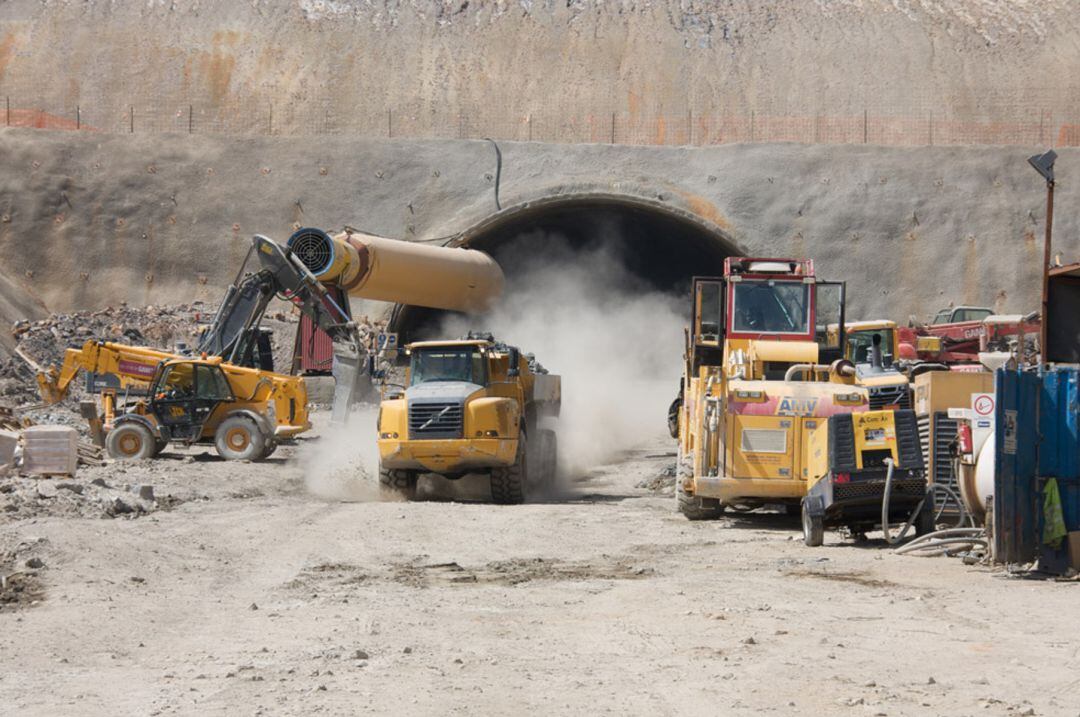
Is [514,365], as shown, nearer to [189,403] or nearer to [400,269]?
[189,403]

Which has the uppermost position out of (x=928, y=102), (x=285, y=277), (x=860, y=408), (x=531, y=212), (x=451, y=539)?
(x=928, y=102)

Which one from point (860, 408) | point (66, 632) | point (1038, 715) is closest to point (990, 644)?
point (1038, 715)

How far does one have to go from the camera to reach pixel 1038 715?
8039 millimetres

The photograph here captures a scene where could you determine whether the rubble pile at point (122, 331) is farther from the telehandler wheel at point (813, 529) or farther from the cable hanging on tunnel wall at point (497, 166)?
the telehandler wheel at point (813, 529)

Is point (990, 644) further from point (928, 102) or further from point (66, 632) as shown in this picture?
point (928, 102)

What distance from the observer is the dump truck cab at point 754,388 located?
1792 centimetres

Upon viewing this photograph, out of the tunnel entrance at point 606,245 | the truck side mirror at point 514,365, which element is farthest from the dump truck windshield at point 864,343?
the tunnel entrance at point 606,245

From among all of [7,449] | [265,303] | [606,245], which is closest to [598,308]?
[606,245]

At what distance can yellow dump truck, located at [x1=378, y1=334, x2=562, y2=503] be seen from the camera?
843 inches

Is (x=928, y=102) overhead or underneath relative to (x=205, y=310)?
overhead

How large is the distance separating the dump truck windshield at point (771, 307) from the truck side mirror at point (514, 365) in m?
3.63

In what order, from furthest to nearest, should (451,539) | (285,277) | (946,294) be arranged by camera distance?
(946,294)
(285,277)
(451,539)

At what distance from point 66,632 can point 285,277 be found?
19268 millimetres

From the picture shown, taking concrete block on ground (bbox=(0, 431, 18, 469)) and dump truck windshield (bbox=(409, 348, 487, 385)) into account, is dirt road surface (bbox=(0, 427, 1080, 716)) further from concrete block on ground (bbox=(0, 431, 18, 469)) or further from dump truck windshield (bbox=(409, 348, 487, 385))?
dump truck windshield (bbox=(409, 348, 487, 385))
